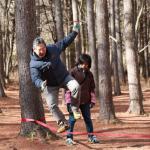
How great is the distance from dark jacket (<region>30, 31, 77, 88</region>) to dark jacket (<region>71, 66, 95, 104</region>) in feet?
2.95

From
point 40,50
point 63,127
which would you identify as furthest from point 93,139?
point 40,50

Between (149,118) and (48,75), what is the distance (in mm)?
7613

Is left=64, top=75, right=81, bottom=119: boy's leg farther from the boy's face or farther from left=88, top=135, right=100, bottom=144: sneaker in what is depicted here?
left=88, top=135, right=100, bottom=144: sneaker

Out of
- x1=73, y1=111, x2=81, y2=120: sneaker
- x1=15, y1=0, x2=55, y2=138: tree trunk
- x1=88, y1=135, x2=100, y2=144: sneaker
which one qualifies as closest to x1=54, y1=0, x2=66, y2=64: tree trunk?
x1=15, y1=0, x2=55, y2=138: tree trunk

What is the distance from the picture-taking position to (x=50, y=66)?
8.27 meters

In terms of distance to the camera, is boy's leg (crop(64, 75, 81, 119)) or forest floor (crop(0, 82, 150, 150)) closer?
boy's leg (crop(64, 75, 81, 119))

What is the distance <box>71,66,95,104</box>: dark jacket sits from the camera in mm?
9383

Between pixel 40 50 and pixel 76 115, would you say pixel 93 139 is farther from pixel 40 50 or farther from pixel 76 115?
pixel 40 50

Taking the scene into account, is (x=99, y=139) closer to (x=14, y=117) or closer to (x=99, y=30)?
(x=99, y=30)

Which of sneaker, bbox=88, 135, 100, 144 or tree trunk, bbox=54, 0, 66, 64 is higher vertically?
tree trunk, bbox=54, 0, 66, 64

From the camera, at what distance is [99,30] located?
13.3 metres

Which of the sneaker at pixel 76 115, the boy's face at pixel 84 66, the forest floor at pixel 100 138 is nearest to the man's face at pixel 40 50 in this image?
the boy's face at pixel 84 66

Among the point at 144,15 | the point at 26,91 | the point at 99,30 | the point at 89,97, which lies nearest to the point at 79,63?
the point at 89,97

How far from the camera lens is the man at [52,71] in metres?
8.20
